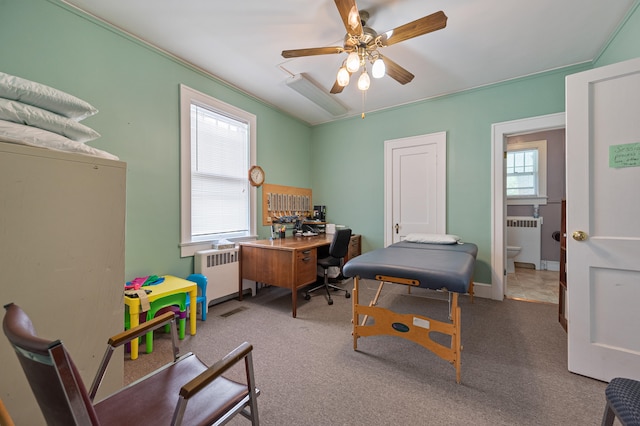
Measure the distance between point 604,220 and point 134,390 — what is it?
2857mm

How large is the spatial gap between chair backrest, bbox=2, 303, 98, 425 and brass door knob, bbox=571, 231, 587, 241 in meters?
2.57

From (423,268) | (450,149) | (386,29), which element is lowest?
(423,268)

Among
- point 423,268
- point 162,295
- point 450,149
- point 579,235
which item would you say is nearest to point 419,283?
point 423,268

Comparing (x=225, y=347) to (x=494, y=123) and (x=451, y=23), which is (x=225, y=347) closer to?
(x=451, y=23)

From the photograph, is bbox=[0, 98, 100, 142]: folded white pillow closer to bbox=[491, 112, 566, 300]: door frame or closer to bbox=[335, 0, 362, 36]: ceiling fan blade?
bbox=[335, 0, 362, 36]: ceiling fan blade

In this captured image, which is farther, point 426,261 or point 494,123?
point 494,123

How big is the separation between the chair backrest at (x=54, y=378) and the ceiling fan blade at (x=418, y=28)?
2.29m

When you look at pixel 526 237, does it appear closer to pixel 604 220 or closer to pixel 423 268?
pixel 604 220

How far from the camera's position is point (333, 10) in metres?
1.97

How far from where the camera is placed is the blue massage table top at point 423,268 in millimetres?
1604

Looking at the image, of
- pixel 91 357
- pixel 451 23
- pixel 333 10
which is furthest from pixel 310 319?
pixel 451 23

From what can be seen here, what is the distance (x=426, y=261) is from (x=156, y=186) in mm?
2659

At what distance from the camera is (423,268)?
1734 mm

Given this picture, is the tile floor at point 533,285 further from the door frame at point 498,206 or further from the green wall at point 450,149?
the green wall at point 450,149
